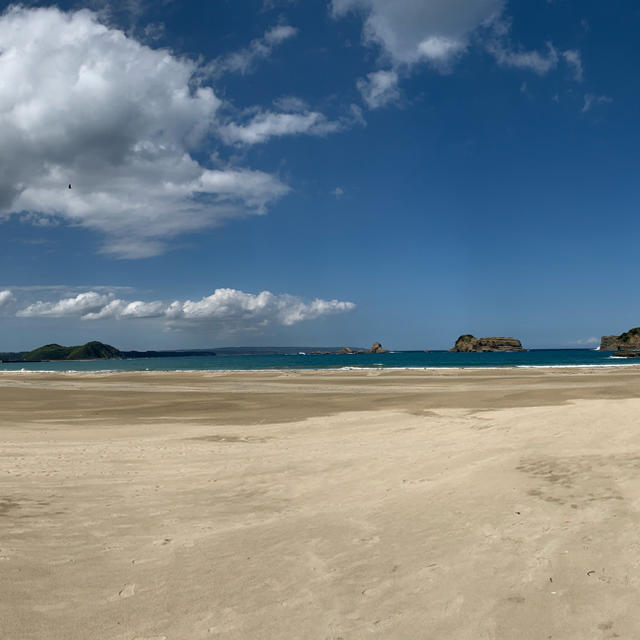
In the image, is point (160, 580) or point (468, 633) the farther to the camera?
point (160, 580)

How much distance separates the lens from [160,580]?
19.7 ft

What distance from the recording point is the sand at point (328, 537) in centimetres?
Answer: 507

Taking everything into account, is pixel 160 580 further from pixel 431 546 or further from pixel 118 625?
pixel 431 546

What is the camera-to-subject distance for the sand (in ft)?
16.6

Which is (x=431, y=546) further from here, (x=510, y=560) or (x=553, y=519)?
(x=553, y=519)

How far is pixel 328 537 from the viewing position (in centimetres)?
738

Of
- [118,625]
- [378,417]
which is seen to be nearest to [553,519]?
[118,625]

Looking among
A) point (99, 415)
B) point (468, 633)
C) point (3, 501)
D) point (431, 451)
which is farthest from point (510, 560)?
point (99, 415)

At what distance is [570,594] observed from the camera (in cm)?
541

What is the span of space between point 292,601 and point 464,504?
4.25 meters

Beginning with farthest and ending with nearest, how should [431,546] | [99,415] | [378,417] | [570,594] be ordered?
1. [99,415]
2. [378,417]
3. [431,546]
4. [570,594]

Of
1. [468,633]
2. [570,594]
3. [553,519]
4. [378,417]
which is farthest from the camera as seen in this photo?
[378,417]

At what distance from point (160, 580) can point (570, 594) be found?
4785mm

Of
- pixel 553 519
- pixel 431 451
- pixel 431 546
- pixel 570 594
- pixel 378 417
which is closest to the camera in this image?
pixel 570 594
